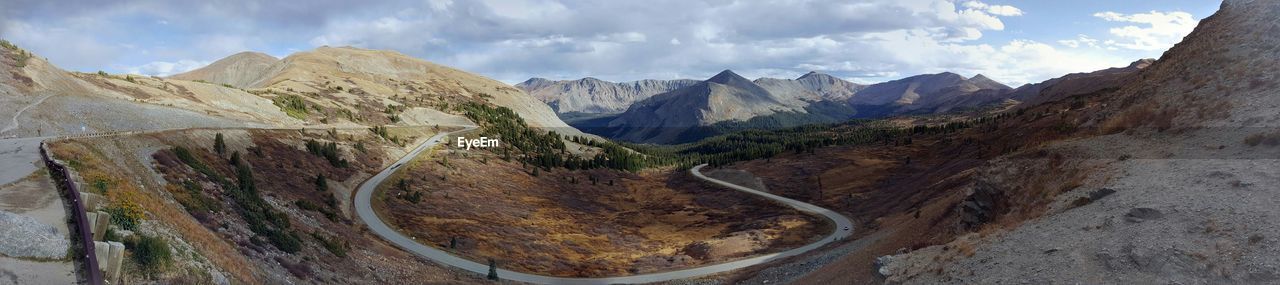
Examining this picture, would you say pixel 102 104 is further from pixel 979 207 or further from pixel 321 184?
pixel 979 207

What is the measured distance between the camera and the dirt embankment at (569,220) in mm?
50406

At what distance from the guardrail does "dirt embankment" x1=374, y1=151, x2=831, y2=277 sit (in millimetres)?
27442

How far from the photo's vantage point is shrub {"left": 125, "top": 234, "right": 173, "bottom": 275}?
15.5 m

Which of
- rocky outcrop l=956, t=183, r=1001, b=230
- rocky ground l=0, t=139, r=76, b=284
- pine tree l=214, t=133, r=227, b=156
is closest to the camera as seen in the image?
rocky ground l=0, t=139, r=76, b=284

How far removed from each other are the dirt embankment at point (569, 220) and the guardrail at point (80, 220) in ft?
90.0

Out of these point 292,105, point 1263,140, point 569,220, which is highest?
point 292,105

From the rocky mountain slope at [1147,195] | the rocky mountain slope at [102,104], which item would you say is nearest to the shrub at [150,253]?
the rocky mountain slope at [1147,195]

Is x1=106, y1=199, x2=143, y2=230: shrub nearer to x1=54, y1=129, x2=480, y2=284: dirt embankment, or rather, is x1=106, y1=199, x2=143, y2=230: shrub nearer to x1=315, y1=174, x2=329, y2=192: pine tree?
x1=54, y1=129, x2=480, y2=284: dirt embankment

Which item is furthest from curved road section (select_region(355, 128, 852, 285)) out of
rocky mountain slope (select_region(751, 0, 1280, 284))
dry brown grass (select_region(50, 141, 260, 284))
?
dry brown grass (select_region(50, 141, 260, 284))

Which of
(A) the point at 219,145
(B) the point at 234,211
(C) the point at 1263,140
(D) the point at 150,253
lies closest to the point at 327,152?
(A) the point at 219,145

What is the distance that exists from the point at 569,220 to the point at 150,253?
5739 centimetres

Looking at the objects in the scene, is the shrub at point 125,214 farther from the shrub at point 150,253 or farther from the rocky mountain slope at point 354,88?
the rocky mountain slope at point 354,88

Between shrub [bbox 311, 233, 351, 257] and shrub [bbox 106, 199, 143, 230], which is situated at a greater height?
shrub [bbox 106, 199, 143, 230]

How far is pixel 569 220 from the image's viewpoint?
7250 centimetres
